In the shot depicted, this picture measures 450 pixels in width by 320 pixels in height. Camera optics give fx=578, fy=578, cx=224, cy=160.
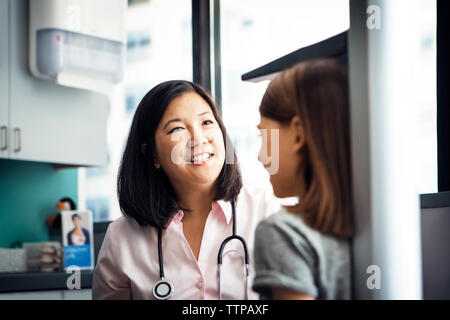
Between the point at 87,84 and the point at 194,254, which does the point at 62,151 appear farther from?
the point at 194,254

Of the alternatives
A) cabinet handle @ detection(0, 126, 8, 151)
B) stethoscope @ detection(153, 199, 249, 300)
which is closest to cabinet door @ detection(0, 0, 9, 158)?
cabinet handle @ detection(0, 126, 8, 151)

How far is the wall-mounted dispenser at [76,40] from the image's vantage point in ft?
4.87

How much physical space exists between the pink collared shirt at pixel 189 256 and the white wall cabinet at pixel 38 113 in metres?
0.86

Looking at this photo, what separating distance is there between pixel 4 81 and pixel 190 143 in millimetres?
965

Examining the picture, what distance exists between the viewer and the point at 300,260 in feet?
1.89

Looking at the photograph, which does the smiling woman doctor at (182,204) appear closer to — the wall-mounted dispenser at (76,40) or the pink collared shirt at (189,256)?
the pink collared shirt at (189,256)

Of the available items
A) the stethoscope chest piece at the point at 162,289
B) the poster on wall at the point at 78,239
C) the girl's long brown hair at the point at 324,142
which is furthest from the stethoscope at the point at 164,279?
the poster on wall at the point at 78,239

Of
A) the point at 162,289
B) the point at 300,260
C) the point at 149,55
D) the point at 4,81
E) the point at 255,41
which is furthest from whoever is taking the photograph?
the point at 4,81

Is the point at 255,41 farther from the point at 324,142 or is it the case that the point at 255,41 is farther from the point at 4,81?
the point at 4,81

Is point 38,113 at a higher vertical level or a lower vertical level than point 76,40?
lower

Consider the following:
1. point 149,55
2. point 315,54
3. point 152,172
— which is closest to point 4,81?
point 149,55

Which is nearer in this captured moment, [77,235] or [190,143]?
[190,143]

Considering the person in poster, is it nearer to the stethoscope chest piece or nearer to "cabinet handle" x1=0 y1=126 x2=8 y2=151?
"cabinet handle" x1=0 y1=126 x2=8 y2=151

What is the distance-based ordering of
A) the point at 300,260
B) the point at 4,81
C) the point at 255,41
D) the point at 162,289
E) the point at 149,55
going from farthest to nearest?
the point at 4,81
the point at 149,55
the point at 255,41
the point at 162,289
the point at 300,260
